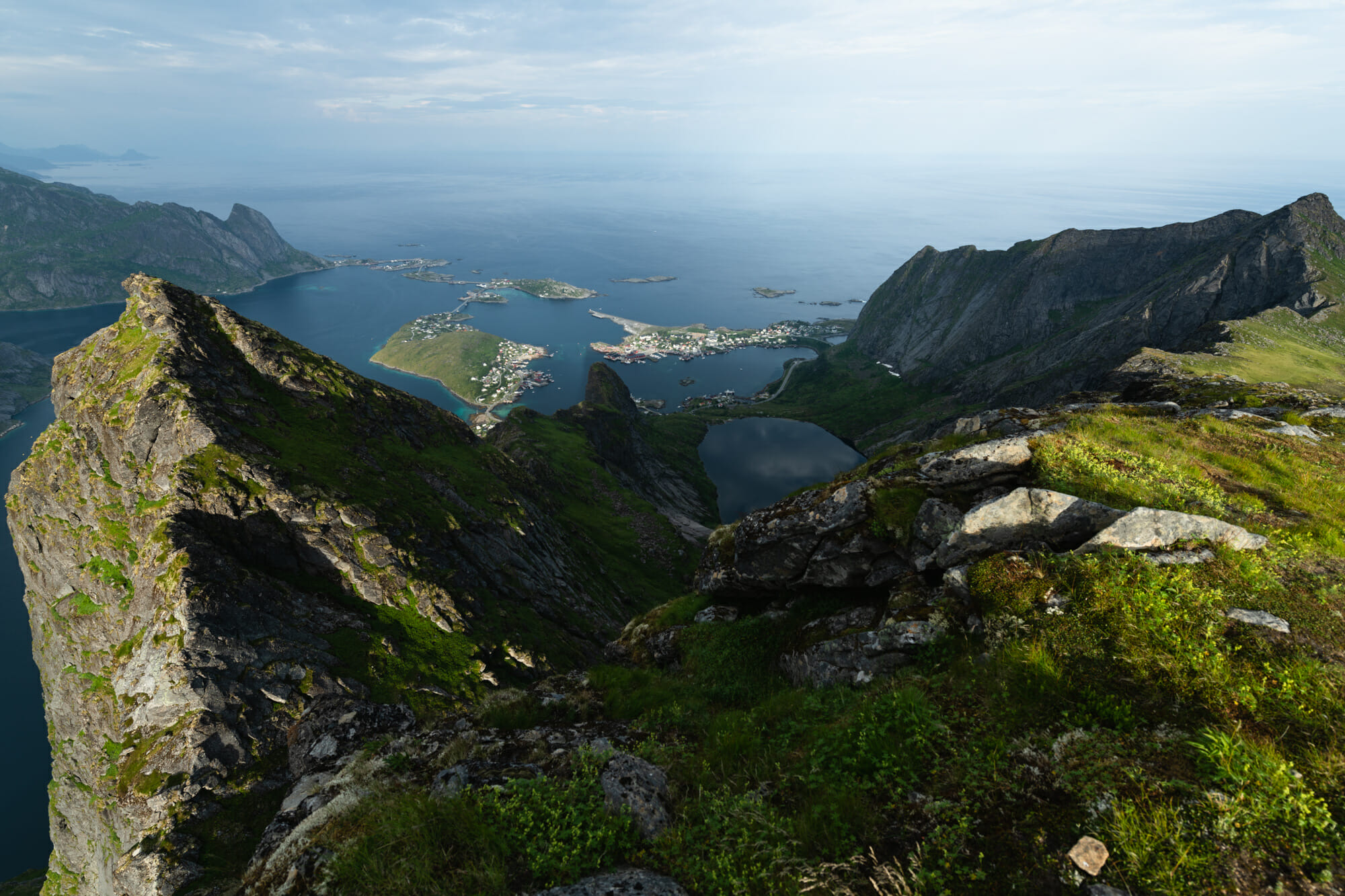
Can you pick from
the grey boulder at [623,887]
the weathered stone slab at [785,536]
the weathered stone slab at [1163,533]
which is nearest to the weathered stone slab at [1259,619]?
the weathered stone slab at [1163,533]

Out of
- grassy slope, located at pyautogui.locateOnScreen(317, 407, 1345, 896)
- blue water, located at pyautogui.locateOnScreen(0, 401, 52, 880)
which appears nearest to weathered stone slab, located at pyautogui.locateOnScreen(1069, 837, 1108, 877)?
A: grassy slope, located at pyautogui.locateOnScreen(317, 407, 1345, 896)

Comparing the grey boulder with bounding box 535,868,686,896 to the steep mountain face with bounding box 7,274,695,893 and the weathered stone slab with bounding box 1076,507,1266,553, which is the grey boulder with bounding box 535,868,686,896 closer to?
the weathered stone slab with bounding box 1076,507,1266,553

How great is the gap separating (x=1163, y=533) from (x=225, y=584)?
43.2 meters

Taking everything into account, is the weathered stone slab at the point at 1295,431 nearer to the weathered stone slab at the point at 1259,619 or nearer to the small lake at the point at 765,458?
the weathered stone slab at the point at 1259,619

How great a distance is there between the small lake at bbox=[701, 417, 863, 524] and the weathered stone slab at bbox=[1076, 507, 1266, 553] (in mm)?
112668

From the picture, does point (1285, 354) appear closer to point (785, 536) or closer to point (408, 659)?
point (785, 536)

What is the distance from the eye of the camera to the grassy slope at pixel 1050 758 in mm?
5582

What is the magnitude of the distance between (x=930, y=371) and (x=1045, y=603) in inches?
8427

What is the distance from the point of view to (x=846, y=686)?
12.4 metres

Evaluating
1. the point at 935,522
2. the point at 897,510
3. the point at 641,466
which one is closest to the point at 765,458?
the point at 641,466

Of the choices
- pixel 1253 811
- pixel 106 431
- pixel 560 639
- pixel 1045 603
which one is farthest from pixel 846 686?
pixel 106 431

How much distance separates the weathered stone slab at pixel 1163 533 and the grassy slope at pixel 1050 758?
473 millimetres

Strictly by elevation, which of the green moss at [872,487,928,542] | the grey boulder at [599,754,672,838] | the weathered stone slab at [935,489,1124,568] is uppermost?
the weathered stone slab at [935,489,1124,568]

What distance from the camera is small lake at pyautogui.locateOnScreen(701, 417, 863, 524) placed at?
13725 cm
